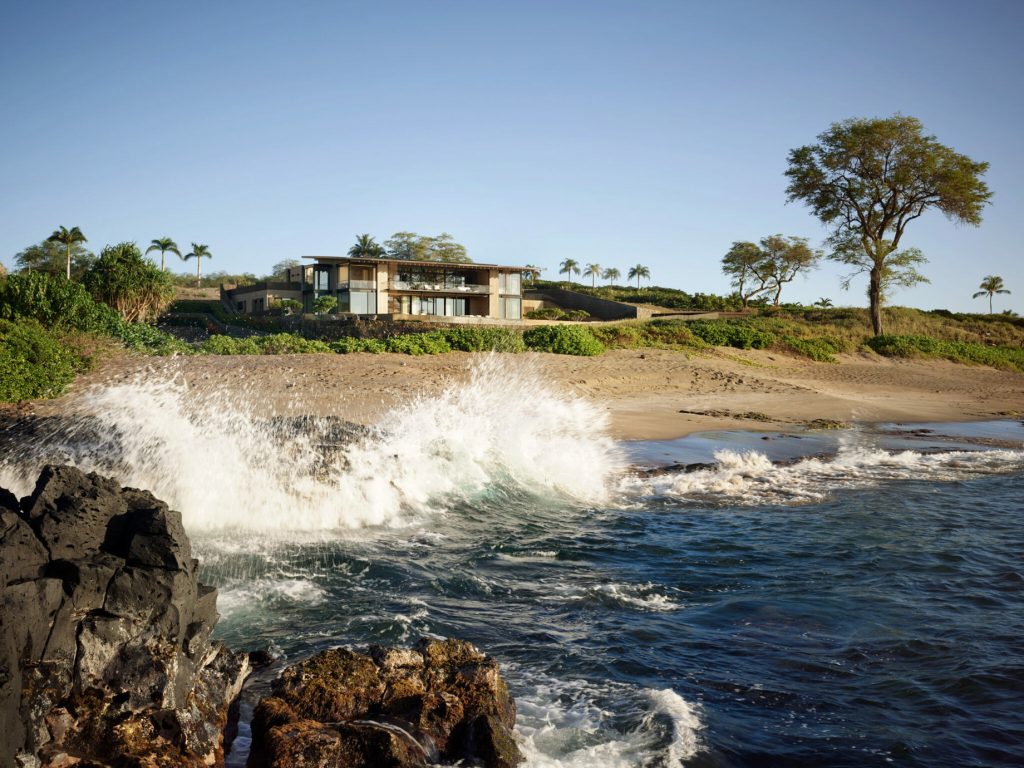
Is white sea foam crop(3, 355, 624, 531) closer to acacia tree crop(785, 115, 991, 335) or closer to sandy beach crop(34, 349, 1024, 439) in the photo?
sandy beach crop(34, 349, 1024, 439)

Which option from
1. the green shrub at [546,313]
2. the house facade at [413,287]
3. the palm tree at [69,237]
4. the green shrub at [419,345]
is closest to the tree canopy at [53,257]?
the palm tree at [69,237]

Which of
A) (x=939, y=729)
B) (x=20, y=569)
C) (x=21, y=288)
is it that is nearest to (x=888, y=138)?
(x=21, y=288)

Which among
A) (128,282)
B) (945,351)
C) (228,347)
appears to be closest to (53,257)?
(128,282)

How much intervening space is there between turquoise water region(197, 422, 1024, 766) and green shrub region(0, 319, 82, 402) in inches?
369

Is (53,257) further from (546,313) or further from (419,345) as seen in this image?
(419,345)

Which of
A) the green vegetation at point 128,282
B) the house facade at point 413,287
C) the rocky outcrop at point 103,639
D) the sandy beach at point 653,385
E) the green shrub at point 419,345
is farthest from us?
the house facade at point 413,287

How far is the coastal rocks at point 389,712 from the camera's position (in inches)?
178

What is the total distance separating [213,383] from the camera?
19.2 metres

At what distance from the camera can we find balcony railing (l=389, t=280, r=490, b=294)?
5809 centimetres

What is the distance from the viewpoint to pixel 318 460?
1219cm

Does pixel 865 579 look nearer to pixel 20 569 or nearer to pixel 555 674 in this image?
pixel 555 674

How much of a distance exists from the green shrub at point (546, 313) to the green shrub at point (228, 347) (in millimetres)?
34594

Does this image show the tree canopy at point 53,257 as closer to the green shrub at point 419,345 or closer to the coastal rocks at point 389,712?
the green shrub at point 419,345

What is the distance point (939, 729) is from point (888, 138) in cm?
4774
